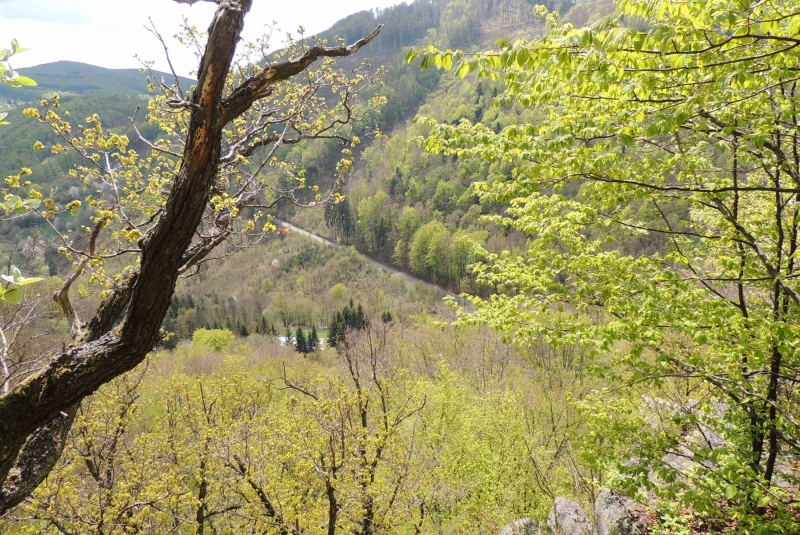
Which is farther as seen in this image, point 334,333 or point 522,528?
point 334,333

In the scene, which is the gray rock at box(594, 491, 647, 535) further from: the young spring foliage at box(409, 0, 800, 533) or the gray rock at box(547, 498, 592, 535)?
the young spring foliage at box(409, 0, 800, 533)

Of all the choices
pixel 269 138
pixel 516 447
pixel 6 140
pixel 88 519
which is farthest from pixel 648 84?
pixel 6 140

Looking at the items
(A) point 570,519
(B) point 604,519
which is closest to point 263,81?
(B) point 604,519

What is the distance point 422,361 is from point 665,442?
80.9 feet

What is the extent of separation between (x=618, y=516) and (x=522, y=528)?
3.03 m

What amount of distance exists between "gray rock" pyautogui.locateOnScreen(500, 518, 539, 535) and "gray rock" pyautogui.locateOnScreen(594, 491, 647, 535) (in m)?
1.98

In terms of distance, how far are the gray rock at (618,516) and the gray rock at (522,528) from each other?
1980mm

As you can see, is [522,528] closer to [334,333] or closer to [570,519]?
[570,519]

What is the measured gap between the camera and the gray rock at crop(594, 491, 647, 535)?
25.1 ft

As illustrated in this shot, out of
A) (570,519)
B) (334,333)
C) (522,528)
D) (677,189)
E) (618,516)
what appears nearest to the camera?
(677,189)

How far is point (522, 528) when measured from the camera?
10.2m

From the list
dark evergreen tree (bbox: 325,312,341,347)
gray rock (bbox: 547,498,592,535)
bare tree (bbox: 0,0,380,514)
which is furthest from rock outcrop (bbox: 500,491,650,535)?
dark evergreen tree (bbox: 325,312,341,347)

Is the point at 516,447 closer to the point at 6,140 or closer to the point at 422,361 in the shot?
the point at 422,361

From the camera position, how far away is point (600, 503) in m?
8.73
